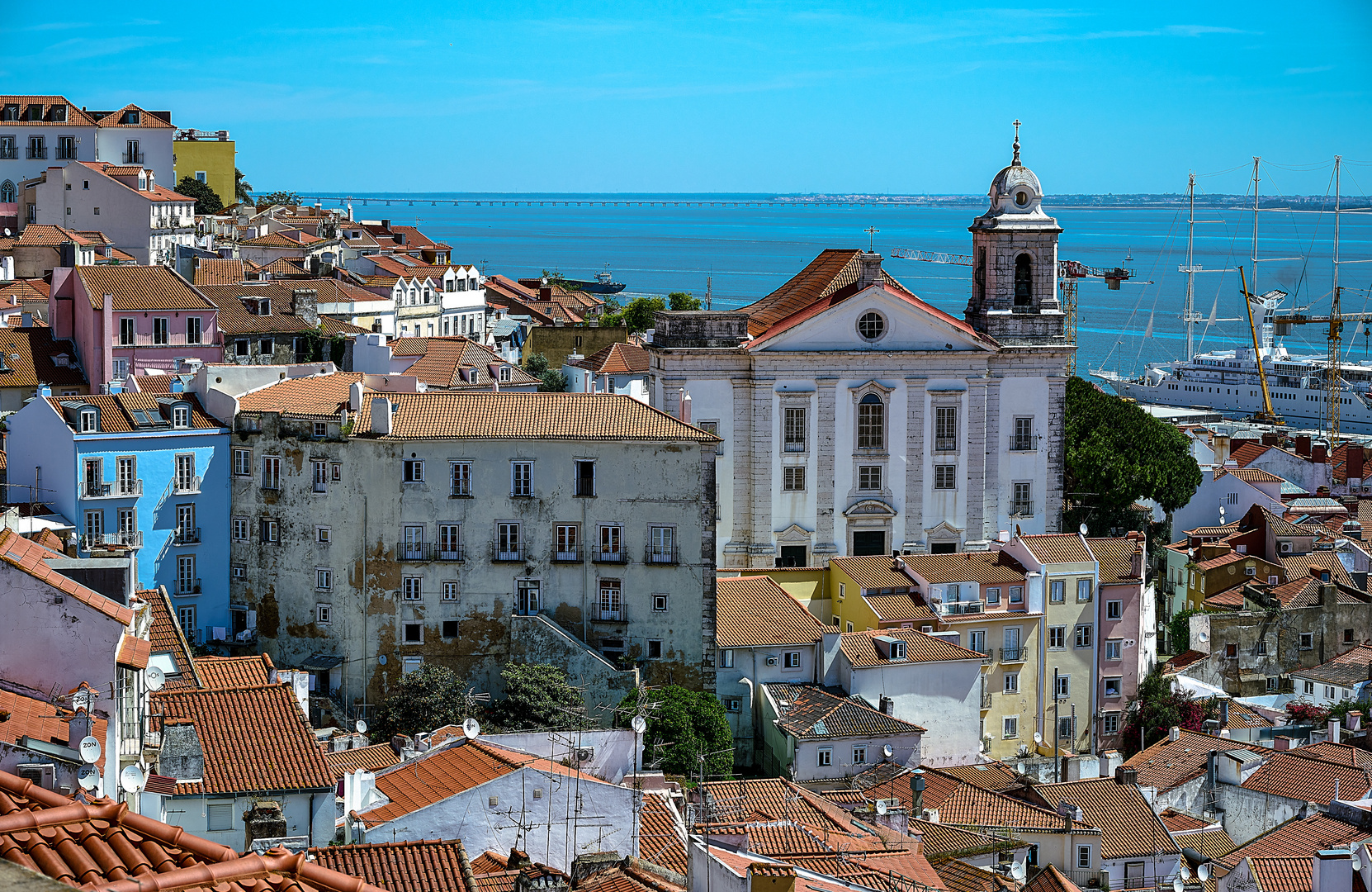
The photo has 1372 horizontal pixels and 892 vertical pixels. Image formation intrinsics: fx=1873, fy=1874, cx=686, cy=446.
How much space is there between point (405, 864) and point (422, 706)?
16.9 m

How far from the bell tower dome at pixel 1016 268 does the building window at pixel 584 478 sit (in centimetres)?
1550

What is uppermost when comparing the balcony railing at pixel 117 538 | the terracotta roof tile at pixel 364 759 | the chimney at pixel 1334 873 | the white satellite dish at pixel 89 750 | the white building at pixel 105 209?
the white building at pixel 105 209

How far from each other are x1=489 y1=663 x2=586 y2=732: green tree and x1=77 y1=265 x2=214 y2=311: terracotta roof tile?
16.8 m

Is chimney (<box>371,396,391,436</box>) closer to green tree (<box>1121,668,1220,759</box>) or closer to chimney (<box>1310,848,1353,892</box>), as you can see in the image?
green tree (<box>1121,668,1220,759</box>)

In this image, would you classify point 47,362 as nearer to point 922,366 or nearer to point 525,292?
point 922,366

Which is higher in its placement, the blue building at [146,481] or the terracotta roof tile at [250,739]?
the blue building at [146,481]

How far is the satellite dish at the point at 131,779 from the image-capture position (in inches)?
563

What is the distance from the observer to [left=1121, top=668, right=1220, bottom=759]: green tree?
3847cm

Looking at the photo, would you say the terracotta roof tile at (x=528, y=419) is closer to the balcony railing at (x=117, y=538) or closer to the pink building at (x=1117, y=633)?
the balcony railing at (x=117, y=538)

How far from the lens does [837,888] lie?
603 inches

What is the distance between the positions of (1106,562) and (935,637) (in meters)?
4.81

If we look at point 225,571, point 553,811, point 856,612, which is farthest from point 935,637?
point 553,811

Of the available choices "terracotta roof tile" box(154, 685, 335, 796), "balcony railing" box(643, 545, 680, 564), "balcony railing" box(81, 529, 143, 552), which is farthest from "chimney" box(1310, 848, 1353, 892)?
"balcony railing" box(81, 529, 143, 552)

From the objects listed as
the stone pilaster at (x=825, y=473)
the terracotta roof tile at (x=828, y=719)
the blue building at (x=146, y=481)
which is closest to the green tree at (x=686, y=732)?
the terracotta roof tile at (x=828, y=719)
